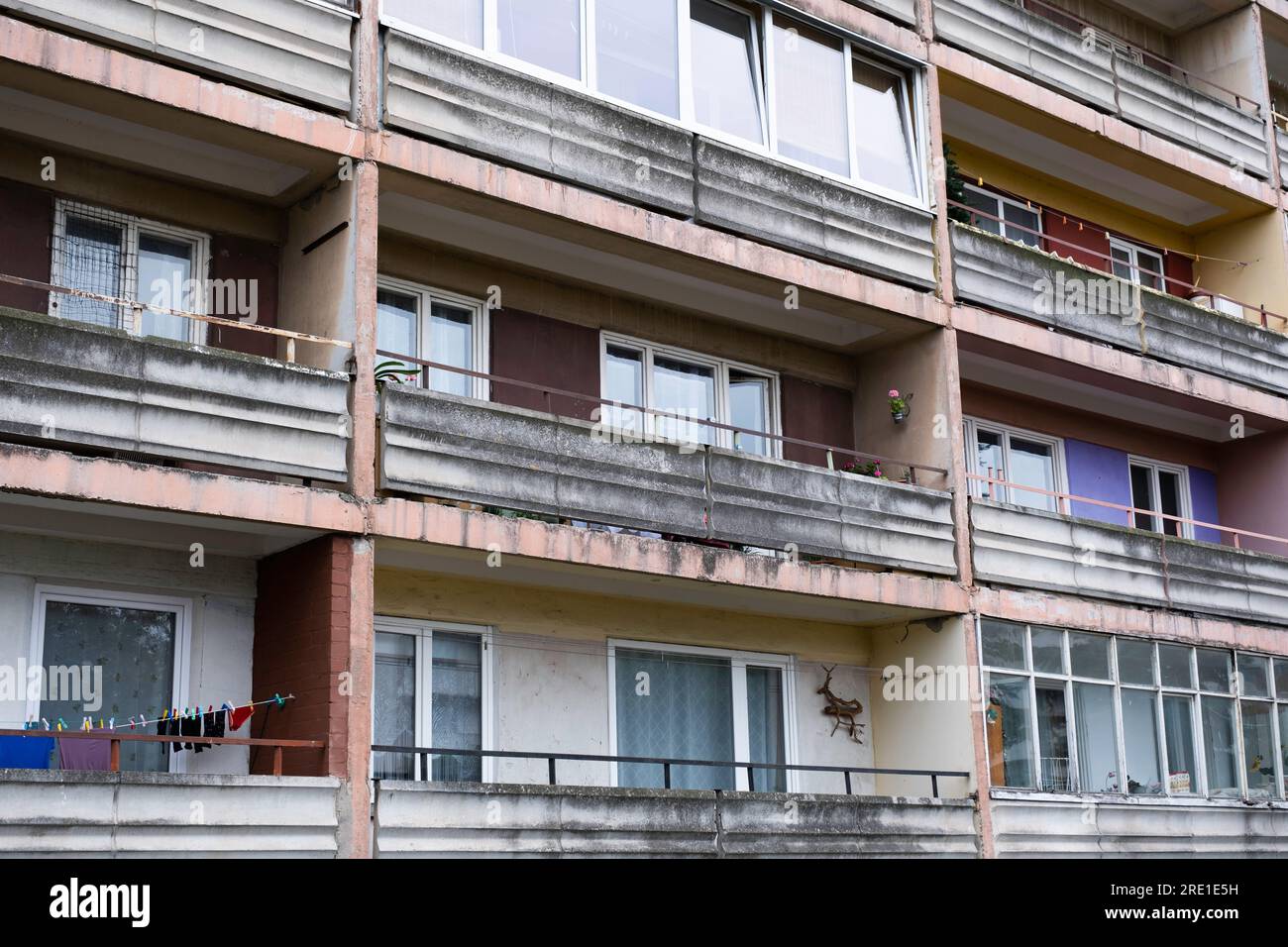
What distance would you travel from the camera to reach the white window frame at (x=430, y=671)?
45.5ft

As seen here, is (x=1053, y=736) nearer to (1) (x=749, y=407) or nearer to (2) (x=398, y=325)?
(1) (x=749, y=407)

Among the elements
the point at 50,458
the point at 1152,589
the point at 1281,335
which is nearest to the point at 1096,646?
the point at 1152,589

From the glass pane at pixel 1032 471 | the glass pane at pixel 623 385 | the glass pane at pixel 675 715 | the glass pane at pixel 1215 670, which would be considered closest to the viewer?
the glass pane at pixel 675 715

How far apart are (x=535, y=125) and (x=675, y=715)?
5.74 meters

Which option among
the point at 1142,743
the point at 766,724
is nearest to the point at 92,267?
the point at 766,724

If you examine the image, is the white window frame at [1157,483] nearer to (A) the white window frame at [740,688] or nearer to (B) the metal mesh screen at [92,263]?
(A) the white window frame at [740,688]

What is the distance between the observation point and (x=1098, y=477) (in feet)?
68.2

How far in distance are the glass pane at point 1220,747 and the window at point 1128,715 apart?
0.01 m

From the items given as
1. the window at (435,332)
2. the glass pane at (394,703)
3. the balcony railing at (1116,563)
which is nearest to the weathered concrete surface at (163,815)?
the glass pane at (394,703)

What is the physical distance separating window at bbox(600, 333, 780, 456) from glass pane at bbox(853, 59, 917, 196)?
8.08ft

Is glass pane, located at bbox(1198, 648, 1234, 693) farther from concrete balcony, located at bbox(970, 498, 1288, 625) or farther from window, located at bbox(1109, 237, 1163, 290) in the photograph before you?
window, located at bbox(1109, 237, 1163, 290)

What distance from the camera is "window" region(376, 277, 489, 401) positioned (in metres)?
14.7
